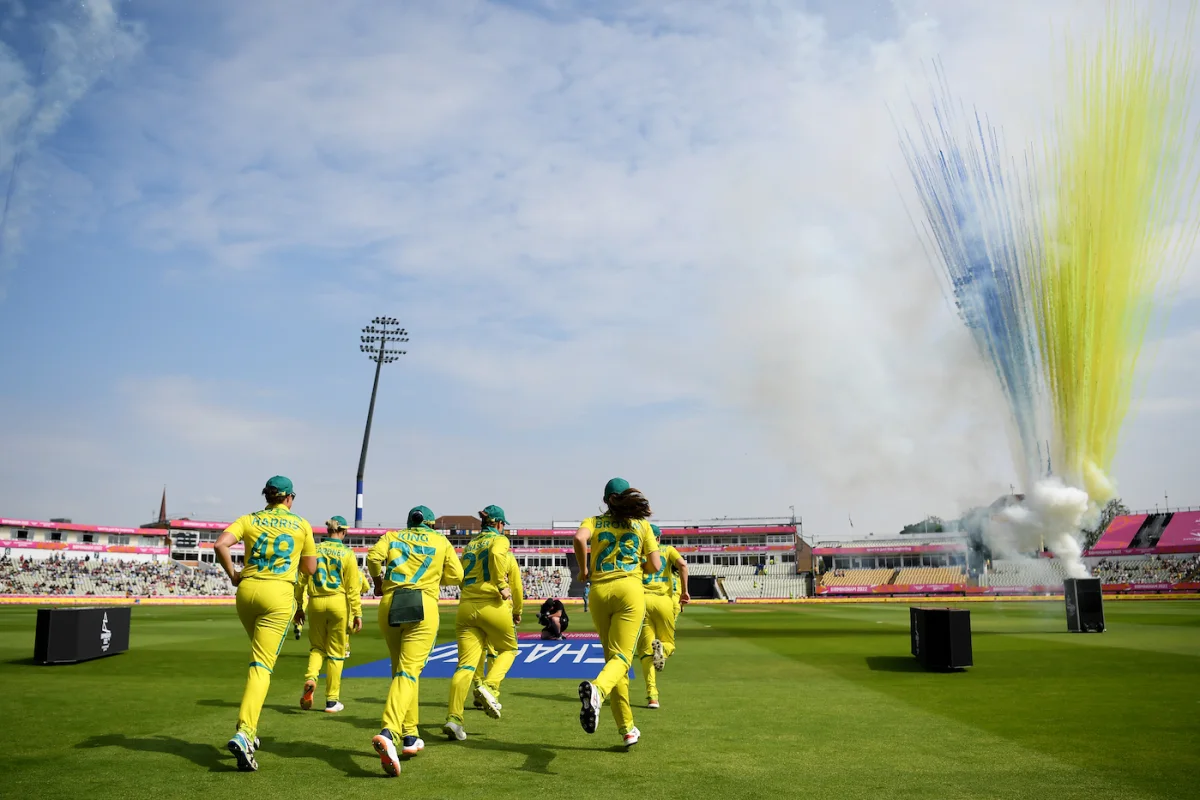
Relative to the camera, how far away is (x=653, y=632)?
34.0 feet

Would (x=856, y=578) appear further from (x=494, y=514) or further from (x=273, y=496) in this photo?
(x=273, y=496)

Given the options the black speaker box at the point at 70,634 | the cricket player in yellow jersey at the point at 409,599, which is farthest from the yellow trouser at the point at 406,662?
the black speaker box at the point at 70,634

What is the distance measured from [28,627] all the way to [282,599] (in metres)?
23.7

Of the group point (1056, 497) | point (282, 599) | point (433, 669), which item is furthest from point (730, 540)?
point (282, 599)

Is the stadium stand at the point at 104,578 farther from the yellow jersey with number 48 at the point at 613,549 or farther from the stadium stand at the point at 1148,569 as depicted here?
the stadium stand at the point at 1148,569

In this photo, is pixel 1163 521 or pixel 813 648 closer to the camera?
pixel 813 648

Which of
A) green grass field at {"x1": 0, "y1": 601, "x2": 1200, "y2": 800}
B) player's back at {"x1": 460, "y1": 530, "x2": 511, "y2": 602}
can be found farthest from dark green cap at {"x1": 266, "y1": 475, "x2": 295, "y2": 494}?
green grass field at {"x1": 0, "y1": 601, "x2": 1200, "y2": 800}

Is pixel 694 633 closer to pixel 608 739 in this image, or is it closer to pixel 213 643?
pixel 213 643

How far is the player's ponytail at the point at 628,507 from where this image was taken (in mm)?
7207

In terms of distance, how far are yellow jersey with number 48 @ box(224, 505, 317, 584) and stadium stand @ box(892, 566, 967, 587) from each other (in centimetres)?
7432

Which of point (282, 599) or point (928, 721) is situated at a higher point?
point (282, 599)

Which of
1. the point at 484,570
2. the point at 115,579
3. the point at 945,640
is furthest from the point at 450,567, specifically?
the point at 115,579

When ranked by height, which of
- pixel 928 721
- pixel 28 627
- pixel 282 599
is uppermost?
pixel 282 599

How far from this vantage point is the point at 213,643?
19938 millimetres
